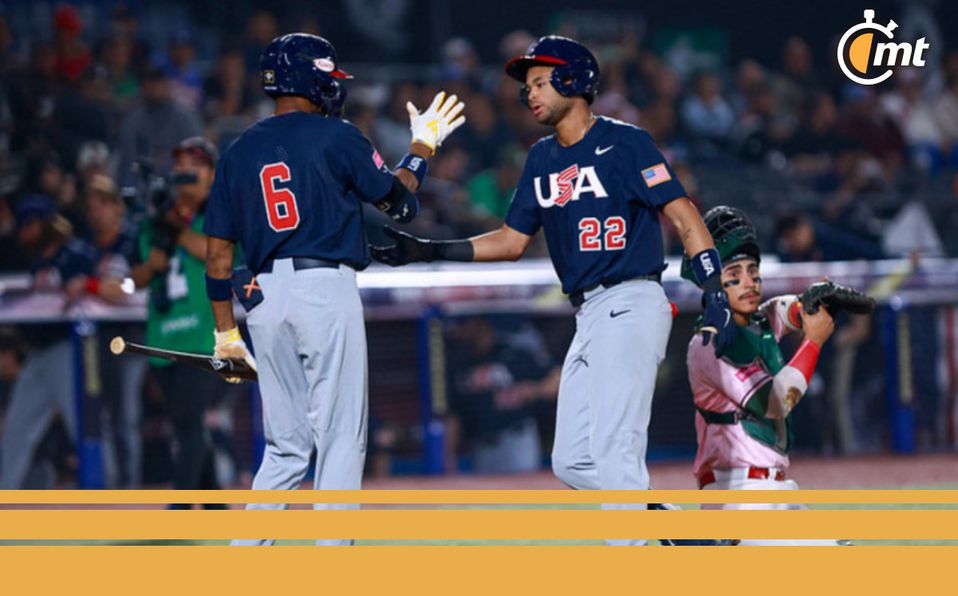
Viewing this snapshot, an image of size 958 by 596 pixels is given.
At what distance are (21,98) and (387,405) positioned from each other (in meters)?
3.71

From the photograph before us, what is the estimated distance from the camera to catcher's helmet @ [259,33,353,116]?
218 inches

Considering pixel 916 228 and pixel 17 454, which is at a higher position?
pixel 916 228

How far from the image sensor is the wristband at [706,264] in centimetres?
527

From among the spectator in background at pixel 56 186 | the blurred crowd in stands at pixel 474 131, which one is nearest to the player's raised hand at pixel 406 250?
the blurred crowd in stands at pixel 474 131

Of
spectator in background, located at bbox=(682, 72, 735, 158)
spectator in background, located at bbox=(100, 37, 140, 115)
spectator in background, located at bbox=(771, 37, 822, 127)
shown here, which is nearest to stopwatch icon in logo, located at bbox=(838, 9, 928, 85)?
spectator in background, located at bbox=(771, 37, 822, 127)

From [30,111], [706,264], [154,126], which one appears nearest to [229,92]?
[154,126]

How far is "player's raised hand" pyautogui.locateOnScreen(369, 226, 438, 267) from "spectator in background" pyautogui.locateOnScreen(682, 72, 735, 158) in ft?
29.0

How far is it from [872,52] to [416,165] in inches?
431

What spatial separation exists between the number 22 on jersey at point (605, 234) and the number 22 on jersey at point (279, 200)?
1063mm

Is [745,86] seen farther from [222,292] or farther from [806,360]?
[222,292]
